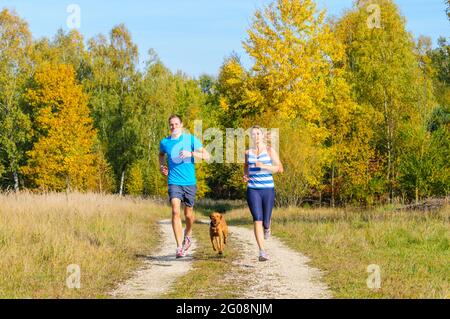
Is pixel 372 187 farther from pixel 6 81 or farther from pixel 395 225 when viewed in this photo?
pixel 6 81

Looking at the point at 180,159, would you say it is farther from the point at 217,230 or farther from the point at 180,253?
the point at 180,253

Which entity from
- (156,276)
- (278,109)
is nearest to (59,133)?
(278,109)

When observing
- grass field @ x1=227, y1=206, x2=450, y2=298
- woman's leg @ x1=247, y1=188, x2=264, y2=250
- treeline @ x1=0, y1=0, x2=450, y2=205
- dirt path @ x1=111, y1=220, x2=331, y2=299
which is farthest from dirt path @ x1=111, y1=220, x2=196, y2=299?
treeline @ x1=0, y1=0, x2=450, y2=205

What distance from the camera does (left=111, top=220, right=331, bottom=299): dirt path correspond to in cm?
713

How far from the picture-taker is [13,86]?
37.5 m

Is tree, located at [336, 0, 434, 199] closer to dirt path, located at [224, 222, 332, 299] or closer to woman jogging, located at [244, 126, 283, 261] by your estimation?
dirt path, located at [224, 222, 332, 299]

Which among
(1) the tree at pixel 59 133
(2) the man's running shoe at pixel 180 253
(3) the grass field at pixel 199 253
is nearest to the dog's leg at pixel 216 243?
(3) the grass field at pixel 199 253

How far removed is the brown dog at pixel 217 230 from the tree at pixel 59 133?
88.8 feet

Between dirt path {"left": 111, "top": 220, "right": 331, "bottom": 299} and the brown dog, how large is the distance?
1.69 feet

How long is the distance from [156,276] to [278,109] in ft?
65.7

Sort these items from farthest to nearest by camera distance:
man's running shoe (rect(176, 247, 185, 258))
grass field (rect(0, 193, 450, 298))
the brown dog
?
man's running shoe (rect(176, 247, 185, 258))
the brown dog
grass field (rect(0, 193, 450, 298))

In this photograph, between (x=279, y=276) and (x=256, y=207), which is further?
(x=256, y=207)
